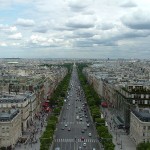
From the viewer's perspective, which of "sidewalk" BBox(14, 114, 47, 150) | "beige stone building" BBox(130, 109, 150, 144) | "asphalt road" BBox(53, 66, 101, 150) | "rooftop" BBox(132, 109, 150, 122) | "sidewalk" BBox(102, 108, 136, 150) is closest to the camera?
"beige stone building" BBox(130, 109, 150, 144)

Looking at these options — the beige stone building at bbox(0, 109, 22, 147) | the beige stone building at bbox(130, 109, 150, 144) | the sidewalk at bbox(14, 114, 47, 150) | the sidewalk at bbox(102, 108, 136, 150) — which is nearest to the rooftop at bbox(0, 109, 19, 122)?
the beige stone building at bbox(0, 109, 22, 147)

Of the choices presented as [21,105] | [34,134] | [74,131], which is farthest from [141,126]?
[21,105]

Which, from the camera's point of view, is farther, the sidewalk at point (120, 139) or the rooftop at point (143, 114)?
the sidewalk at point (120, 139)

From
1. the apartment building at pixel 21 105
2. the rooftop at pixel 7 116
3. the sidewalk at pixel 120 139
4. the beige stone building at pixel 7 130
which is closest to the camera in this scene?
the beige stone building at pixel 7 130

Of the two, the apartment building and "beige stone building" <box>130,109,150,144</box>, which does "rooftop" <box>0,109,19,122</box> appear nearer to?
the apartment building

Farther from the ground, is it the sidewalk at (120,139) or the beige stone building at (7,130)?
the beige stone building at (7,130)

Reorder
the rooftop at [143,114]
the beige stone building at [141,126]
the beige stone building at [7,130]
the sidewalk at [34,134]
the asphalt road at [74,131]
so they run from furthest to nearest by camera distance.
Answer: the asphalt road at [74,131], the sidewalk at [34,134], the rooftop at [143,114], the beige stone building at [141,126], the beige stone building at [7,130]

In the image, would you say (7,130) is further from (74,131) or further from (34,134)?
(74,131)

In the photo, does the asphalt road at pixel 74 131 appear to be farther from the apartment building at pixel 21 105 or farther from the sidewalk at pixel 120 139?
the apartment building at pixel 21 105

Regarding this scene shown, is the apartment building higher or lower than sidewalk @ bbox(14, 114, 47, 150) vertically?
higher

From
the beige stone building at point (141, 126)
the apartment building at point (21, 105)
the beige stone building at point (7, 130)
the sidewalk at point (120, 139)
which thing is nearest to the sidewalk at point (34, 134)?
the beige stone building at point (7, 130)
